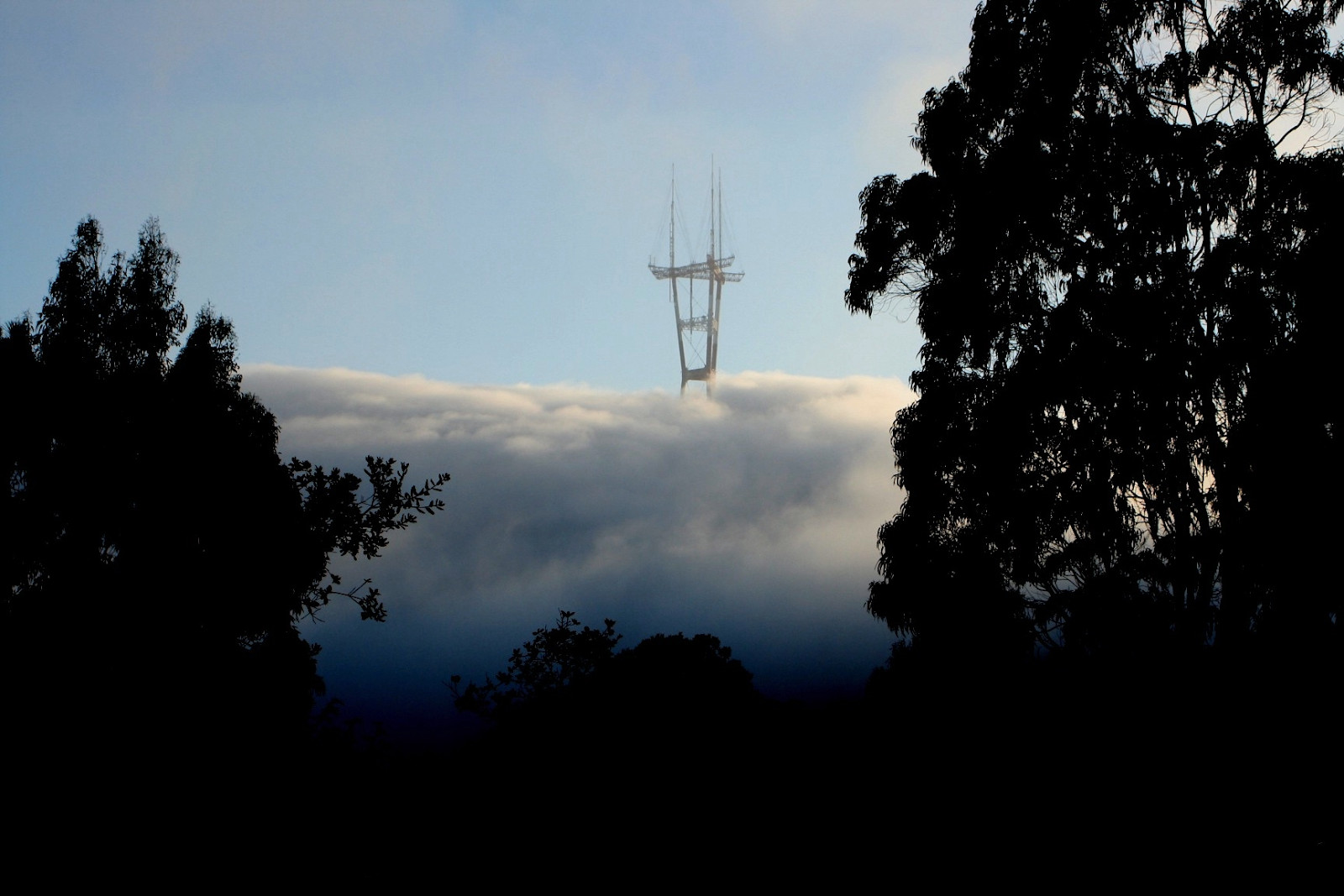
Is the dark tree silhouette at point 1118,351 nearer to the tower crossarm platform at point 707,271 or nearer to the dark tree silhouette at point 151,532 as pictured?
the dark tree silhouette at point 151,532

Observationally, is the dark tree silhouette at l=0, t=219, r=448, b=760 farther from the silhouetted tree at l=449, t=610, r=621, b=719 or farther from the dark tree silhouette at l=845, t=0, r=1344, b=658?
the dark tree silhouette at l=845, t=0, r=1344, b=658

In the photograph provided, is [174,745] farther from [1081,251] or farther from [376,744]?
[1081,251]

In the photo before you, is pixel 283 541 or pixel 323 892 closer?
pixel 323 892

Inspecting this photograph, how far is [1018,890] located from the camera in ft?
31.8

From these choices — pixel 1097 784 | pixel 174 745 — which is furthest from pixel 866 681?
pixel 174 745

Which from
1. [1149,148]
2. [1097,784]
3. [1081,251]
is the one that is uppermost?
[1149,148]

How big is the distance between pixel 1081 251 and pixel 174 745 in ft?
54.7

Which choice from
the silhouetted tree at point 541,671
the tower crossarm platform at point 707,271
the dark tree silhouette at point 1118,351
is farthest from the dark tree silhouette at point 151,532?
the tower crossarm platform at point 707,271

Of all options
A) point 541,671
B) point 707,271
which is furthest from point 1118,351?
point 707,271

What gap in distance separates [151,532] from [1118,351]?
58.5 feet

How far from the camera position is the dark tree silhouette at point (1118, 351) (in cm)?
1526

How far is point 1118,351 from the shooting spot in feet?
53.0

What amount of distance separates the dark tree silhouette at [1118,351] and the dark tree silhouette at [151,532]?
34.7 ft

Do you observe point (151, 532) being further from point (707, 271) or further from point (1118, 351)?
point (707, 271)
